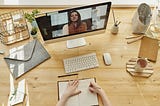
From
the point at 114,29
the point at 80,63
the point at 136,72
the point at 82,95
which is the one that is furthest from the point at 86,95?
the point at 114,29

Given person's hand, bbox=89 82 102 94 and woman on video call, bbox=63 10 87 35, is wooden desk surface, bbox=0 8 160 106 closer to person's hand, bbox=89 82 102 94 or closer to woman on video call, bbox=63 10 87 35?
person's hand, bbox=89 82 102 94

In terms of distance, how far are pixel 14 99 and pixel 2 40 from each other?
550 mm

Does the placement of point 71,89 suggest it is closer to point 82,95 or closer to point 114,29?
point 82,95

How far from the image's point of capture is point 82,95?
5.56ft

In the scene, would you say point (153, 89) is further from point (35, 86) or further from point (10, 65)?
point (10, 65)

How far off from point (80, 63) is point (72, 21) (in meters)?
0.32

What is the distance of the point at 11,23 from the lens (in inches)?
82.8

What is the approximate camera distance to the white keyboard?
1847 mm

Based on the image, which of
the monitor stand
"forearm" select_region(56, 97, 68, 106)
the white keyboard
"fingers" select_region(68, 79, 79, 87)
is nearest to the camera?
"forearm" select_region(56, 97, 68, 106)

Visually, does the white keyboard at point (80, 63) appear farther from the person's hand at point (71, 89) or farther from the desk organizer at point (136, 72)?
the desk organizer at point (136, 72)

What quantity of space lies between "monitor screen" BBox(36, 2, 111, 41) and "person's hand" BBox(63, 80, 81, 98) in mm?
352

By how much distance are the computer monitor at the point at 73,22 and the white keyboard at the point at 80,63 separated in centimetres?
16

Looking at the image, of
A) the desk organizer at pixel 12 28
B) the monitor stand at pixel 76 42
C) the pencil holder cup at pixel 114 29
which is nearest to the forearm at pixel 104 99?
the monitor stand at pixel 76 42

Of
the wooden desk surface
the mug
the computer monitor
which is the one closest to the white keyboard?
the wooden desk surface
